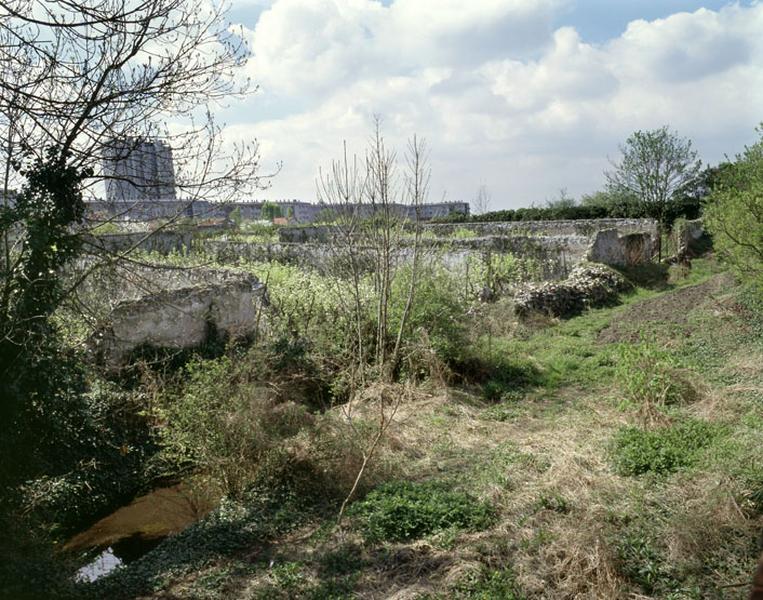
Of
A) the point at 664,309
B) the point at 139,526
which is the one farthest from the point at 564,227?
the point at 139,526

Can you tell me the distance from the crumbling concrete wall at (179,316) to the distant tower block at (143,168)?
197 centimetres

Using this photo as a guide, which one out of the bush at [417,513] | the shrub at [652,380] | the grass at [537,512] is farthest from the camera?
the shrub at [652,380]

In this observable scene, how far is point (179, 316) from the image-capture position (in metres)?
11.3

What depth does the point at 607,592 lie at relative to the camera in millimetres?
4477

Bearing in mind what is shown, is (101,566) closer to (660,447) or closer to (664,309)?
(660,447)

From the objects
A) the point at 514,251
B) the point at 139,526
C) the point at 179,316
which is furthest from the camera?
the point at 514,251

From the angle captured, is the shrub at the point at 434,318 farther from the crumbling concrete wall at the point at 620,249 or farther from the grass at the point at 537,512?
the crumbling concrete wall at the point at 620,249

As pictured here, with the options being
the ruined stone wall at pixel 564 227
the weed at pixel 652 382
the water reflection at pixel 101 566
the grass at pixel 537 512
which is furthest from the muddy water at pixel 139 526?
the ruined stone wall at pixel 564 227

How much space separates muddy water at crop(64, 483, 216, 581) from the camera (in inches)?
269

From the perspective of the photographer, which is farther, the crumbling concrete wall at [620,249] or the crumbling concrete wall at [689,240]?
the crumbling concrete wall at [689,240]

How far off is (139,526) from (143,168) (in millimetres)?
4358

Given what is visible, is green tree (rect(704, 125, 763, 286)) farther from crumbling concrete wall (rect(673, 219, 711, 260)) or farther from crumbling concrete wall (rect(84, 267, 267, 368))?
crumbling concrete wall (rect(673, 219, 711, 260))

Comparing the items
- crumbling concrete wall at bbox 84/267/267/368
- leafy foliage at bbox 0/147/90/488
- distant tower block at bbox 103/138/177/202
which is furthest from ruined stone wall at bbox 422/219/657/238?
leafy foliage at bbox 0/147/90/488

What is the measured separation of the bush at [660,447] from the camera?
6168 mm
